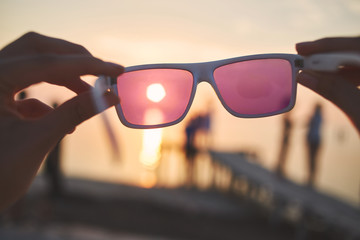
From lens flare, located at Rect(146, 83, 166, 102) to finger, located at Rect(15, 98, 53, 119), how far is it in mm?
342

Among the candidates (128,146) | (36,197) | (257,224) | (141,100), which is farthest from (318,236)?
(128,146)

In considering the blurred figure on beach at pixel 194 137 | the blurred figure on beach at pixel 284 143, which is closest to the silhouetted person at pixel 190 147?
the blurred figure on beach at pixel 194 137

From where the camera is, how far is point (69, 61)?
0.78 meters

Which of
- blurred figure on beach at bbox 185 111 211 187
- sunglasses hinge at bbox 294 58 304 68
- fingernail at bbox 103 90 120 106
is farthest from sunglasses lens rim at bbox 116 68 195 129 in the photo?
blurred figure on beach at bbox 185 111 211 187

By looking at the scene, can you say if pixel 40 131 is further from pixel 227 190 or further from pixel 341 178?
pixel 341 178

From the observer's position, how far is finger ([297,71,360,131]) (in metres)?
0.80

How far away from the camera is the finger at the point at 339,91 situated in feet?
2.61

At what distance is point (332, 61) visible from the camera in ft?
2.72

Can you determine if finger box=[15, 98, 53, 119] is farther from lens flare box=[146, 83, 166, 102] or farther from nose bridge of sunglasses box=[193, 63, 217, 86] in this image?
nose bridge of sunglasses box=[193, 63, 217, 86]

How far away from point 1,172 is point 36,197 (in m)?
5.87

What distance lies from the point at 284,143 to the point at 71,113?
20.0ft

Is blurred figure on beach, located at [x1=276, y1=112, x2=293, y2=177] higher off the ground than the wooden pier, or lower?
higher

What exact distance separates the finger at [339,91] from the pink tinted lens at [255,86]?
261mm

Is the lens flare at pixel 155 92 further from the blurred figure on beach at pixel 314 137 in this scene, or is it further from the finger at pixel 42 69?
the blurred figure on beach at pixel 314 137
